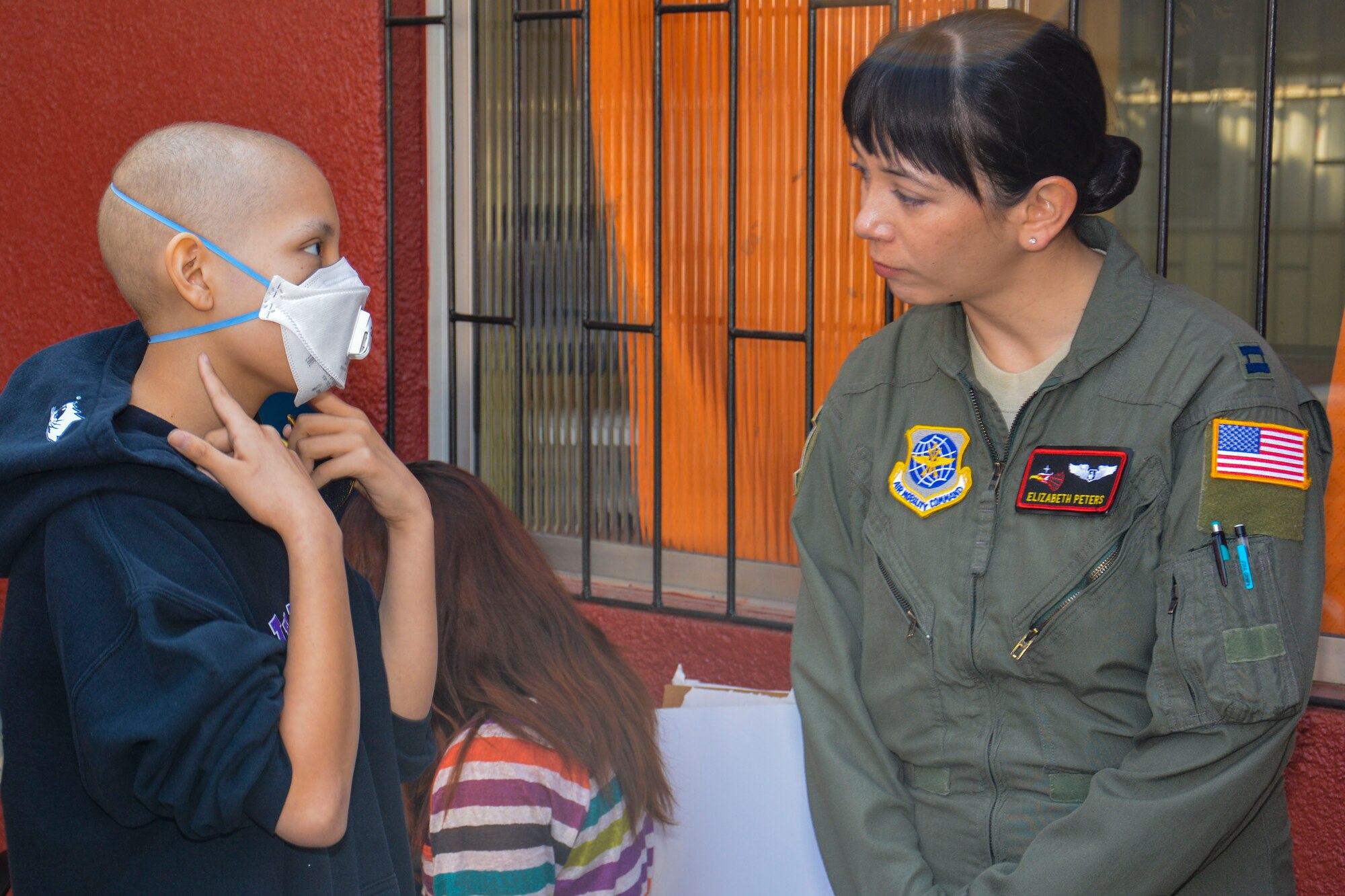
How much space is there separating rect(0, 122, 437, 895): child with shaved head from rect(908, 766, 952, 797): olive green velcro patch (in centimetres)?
71

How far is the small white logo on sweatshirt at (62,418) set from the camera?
1311 millimetres

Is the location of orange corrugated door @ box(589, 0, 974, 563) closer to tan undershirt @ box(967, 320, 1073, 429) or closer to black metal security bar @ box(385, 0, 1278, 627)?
black metal security bar @ box(385, 0, 1278, 627)

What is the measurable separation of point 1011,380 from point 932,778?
1.82 ft

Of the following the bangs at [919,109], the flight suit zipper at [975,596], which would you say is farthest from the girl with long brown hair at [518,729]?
the bangs at [919,109]

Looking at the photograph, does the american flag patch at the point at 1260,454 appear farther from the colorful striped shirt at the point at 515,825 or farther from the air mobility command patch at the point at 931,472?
the colorful striped shirt at the point at 515,825

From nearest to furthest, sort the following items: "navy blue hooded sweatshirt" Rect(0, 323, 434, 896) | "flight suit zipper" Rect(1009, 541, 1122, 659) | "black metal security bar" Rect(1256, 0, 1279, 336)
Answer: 1. "navy blue hooded sweatshirt" Rect(0, 323, 434, 896)
2. "flight suit zipper" Rect(1009, 541, 1122, 659)
3. "black metal security bar" Rect(1256, 0, 1279, 336)

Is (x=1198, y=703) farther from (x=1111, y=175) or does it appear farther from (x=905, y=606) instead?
(x=1111, y=175)

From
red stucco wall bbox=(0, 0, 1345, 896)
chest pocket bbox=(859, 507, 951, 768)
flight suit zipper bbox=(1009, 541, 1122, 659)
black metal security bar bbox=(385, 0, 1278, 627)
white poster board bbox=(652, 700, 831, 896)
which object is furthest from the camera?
red stucco wall bbox=(0, 0, 1345, 896)

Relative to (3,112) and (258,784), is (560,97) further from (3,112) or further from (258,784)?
(258,784)

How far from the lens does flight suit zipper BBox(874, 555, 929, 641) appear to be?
170 cm

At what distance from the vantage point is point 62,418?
1.33 m

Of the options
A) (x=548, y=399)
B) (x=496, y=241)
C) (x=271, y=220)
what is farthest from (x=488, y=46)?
(x=271, y=220)

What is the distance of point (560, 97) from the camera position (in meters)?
3.15

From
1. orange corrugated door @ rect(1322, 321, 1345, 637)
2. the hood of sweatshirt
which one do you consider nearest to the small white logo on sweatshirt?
the hood of sweatshirt
